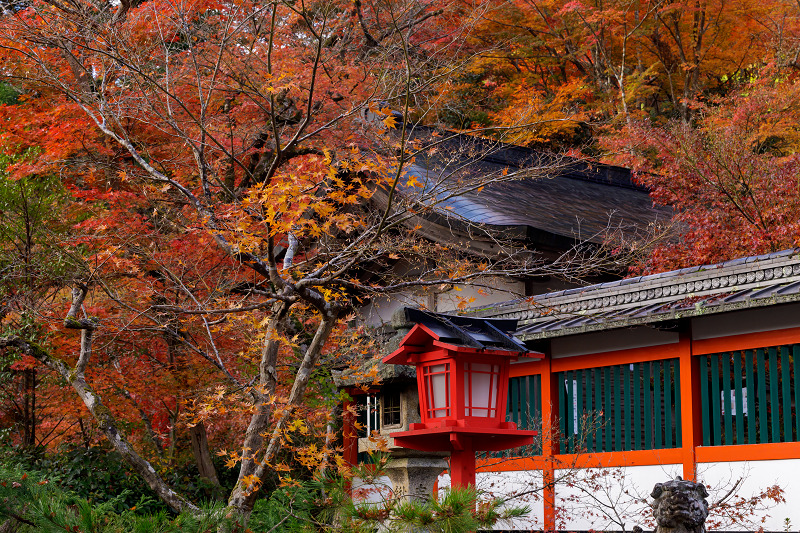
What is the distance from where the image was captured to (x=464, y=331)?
674 centimetres

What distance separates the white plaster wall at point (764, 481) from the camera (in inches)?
295

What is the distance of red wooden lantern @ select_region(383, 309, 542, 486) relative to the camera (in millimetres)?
6566

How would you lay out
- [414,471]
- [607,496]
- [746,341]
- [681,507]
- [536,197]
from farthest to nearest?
[536,197], [607,496], [746,341], [414,471], [681,507]

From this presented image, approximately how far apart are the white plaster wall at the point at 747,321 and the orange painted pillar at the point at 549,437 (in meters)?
1.95

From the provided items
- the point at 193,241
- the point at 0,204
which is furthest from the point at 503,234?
the point at 0,204

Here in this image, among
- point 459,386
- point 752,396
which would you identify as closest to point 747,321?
point 752,396

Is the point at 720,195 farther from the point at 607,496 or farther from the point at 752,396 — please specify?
the point at 607,496

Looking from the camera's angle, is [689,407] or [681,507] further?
[689,407]

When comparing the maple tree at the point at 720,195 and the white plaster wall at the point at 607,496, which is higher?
the maple tree at the point at 720,195

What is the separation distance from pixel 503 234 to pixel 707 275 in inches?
135

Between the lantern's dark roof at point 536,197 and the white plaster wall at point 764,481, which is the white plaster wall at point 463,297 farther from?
the white plaster wall at point 764,481

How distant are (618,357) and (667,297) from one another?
966 millimetres

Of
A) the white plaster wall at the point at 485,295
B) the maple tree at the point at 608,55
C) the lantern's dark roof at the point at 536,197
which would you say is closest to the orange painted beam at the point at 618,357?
the lantern's dark roof at the point at 536,197

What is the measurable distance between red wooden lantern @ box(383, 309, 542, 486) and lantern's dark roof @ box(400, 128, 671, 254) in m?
1.48
